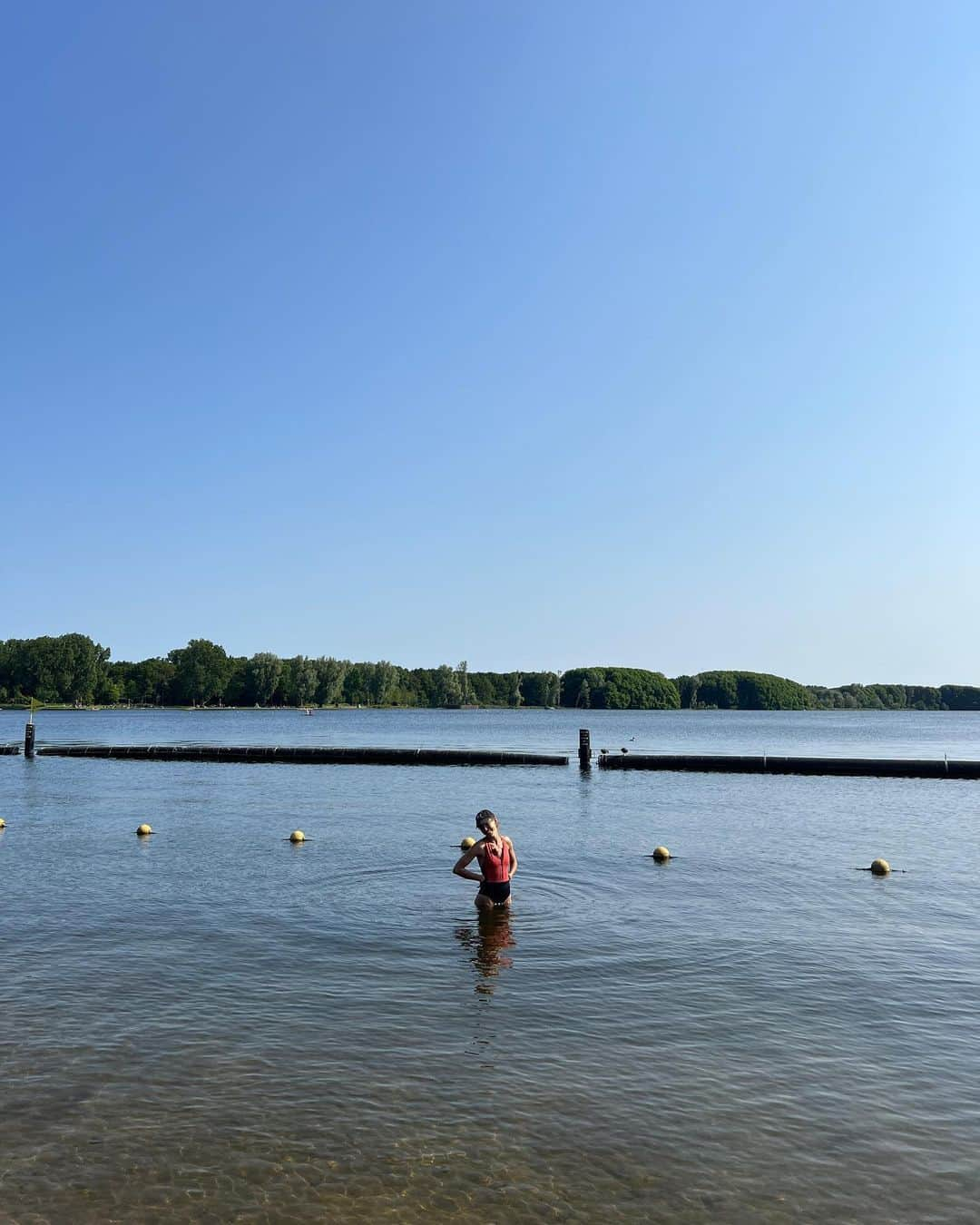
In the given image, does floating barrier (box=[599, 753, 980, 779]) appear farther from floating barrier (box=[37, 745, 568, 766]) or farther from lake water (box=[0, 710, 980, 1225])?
lake water (box=[0, 710, 980, 1225])

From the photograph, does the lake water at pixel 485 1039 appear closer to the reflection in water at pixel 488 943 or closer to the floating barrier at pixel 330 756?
the reflection in water at pixel 488 943

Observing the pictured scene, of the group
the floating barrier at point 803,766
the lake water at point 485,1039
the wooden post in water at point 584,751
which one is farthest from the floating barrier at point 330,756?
the lake water at point 485,1039

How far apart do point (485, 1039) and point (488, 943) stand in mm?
4457

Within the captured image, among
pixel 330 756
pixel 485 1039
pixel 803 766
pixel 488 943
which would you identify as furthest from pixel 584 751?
pixel 485 1039

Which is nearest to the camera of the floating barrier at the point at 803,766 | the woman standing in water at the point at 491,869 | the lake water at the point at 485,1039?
the lake water at the point at 485,1039

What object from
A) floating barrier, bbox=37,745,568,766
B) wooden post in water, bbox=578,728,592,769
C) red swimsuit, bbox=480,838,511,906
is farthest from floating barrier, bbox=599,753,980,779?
red swimsuit, bbox=480,838,511,906

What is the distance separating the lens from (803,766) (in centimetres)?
5784

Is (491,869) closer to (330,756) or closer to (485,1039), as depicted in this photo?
(485,1039)

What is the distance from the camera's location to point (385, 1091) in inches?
374

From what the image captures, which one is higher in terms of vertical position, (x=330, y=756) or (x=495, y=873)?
(x=495, y=873)

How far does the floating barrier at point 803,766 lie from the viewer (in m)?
55.7

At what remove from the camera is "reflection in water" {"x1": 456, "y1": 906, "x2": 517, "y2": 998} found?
44.3ft

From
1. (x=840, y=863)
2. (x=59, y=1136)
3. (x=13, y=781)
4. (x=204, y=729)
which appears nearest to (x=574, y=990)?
(x=59, y=1136)

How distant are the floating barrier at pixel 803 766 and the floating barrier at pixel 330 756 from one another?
590 centimetres
